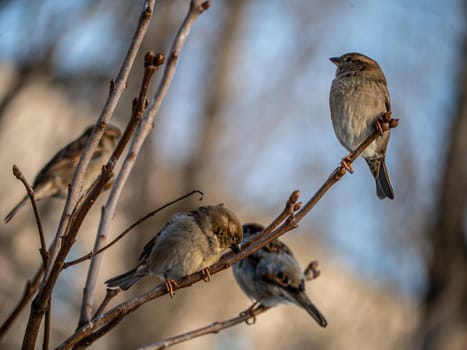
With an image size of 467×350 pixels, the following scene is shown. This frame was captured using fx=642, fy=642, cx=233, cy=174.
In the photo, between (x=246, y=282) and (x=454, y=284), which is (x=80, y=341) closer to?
(x=246, y=282)

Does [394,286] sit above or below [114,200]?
above

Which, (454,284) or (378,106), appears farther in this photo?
(454,284)

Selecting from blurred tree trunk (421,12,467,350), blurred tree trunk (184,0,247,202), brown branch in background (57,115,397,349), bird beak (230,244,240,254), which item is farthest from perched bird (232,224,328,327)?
blurred tree trunk (184,0,247,202)

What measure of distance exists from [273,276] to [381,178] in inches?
54.3

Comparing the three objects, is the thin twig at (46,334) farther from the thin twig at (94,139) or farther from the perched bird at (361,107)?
the perched bird at (361,107)

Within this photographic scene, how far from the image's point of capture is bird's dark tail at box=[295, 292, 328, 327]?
411cm

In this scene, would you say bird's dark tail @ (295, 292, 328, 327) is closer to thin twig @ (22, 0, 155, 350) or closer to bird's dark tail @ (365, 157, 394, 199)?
bird's dark tail @ (365, 157, 394, 199)

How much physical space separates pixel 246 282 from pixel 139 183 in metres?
5.78

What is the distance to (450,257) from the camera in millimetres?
8570

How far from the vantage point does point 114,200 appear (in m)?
2.18

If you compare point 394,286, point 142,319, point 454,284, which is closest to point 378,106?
point 454,284

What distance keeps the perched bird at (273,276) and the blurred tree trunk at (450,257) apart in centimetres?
411

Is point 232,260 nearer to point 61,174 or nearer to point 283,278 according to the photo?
point 283,278

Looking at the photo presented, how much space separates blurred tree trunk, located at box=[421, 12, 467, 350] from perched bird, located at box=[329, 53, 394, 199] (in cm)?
516
